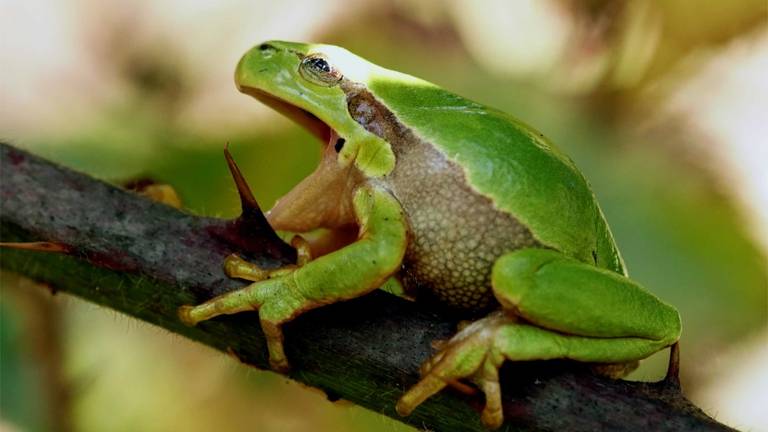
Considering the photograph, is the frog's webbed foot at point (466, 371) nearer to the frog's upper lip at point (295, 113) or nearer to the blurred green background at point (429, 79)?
the frog's upper lip at point (295, 113)

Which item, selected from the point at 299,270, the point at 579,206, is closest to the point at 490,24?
the point at 579,206

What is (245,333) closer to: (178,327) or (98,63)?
(178,327)

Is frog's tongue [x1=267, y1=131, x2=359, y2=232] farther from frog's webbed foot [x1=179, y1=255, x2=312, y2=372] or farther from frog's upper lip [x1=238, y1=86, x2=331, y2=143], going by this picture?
frog's webbed foot [x1=179, y1=255, x2=312, y2=372]

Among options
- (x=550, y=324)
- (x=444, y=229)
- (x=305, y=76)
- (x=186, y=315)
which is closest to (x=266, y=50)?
(x=305, y=76)

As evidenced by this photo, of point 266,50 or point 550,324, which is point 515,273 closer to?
point 550,324

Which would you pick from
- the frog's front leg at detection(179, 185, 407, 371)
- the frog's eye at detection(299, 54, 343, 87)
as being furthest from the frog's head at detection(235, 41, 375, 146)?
the frog's front leg at detection(179, 185, 407, 371)

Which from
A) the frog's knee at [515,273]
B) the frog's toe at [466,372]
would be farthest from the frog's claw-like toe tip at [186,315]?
the frog's knee at [515,273]
